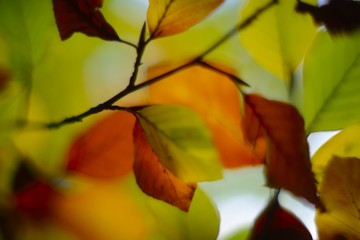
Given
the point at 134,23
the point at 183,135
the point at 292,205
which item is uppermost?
the point at 134,23

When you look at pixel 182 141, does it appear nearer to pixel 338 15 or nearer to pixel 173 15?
pixel 173 15

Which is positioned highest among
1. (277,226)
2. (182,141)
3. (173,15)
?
(173,15)

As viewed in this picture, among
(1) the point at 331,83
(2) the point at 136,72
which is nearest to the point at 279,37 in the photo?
(1) the point at 331,83

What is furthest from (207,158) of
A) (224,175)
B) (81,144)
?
(81,144)

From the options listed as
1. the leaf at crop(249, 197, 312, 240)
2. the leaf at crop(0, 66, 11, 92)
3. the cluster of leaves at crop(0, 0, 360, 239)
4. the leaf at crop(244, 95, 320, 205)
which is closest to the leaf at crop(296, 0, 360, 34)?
the cluster of leaves at crop(0, 0, 360, 239)

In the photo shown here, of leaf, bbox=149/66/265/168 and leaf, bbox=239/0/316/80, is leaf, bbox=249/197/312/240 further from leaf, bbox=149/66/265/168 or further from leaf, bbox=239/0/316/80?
leaf, bbox=239/0/316/80

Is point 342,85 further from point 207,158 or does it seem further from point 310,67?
point 207,158
